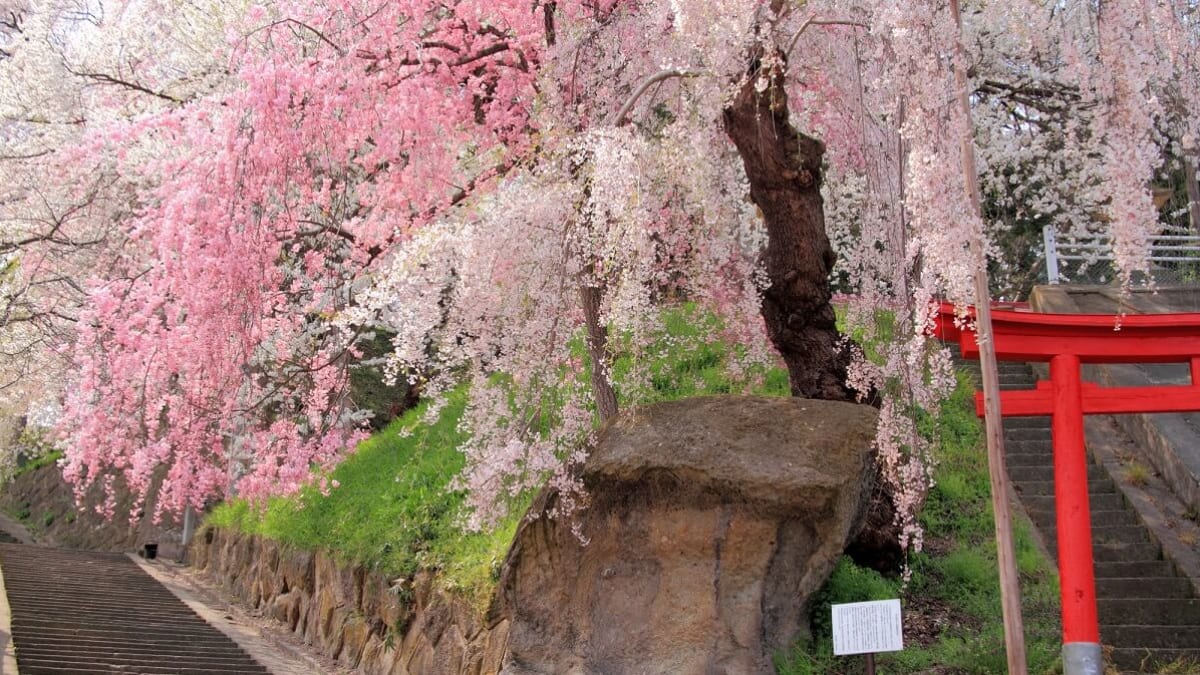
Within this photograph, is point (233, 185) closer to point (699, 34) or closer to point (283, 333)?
point (283, 333)

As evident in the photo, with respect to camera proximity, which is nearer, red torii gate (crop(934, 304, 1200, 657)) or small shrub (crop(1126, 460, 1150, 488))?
red torii gate (crop(934, 304, 1200, 657))

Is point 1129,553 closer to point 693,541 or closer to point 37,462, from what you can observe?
point 693,541

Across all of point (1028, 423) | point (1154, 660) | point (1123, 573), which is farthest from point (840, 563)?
point (1028, 423)

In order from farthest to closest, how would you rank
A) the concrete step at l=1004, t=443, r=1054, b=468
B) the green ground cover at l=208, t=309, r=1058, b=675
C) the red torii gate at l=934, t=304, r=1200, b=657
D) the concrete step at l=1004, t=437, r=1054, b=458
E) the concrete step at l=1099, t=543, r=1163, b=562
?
the concrete step at l=1004, t=437, r=1054, b=458, the concrete step at l=1004, t=443, r=1054, b=468, the concrete step at l=1099, t=543, r=1163, b=562, the green ground cover at l=208, t=309, r=1058, b=675, the red torii gate at l=934, t=304, r=1200, b=657

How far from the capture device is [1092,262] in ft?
46.9

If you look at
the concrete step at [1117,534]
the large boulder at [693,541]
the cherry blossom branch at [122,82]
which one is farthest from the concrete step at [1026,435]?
the cherry blossom branch at [122,82]

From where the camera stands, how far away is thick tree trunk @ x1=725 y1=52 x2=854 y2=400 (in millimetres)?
7195

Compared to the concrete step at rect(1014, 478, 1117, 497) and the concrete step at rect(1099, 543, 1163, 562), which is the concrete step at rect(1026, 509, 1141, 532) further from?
the concrete step at rect(1099, 543, 1163, 562)

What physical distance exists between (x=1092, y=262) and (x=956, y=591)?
7.94 meters

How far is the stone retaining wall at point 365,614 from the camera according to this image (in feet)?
27.8

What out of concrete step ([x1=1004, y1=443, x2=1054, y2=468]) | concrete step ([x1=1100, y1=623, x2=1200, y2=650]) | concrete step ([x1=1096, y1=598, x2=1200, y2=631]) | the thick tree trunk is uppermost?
the thick tree trunk

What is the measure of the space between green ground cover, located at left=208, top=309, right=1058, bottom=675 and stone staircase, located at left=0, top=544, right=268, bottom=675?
60.5 inches

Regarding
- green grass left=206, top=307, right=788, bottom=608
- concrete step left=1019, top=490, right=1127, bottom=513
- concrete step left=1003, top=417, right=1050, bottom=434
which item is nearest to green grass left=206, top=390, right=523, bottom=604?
green grass left=206, top=307, right=788, bottom=608

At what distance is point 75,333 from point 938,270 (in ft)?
35.0
